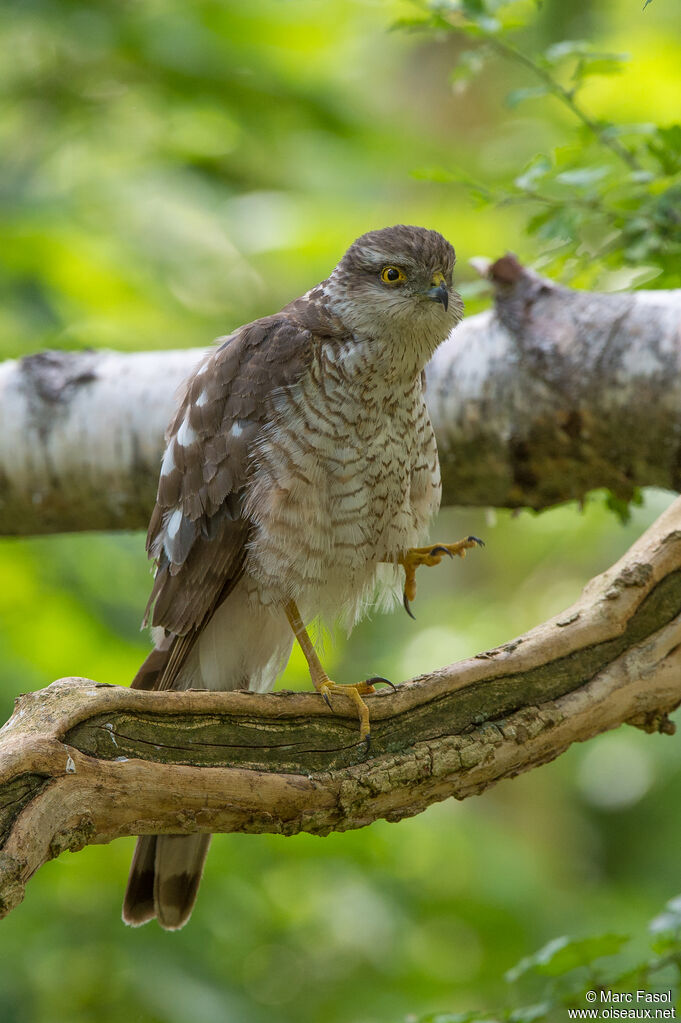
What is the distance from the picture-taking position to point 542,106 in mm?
7184

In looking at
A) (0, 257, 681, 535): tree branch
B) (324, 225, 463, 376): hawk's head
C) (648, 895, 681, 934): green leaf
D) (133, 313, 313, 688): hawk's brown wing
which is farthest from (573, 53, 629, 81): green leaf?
(648, 895, 681, 934): green leaf

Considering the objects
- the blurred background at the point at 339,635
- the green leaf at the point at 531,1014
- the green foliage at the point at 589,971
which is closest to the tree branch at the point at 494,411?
the blurred background at the point at 339,635

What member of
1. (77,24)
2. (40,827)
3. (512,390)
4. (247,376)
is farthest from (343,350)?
(77,24)

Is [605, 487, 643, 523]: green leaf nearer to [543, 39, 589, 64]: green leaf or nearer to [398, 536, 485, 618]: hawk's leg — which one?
[398, 536, 485, 618]: hawk's leg

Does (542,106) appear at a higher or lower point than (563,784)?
higher

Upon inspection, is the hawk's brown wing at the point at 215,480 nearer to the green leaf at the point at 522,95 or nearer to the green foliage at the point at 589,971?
the green leaf at the point at 522,95

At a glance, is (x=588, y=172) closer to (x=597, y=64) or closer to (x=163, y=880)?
(x=597, y=64)

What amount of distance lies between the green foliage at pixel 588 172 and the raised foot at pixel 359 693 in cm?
136

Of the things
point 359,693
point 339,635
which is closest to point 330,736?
point 359,693

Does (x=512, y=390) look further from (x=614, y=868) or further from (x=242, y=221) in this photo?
(x=614, y=868)

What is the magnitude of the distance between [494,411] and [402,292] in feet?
2.72

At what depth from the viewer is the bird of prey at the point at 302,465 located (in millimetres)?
2805

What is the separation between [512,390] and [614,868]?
5599 millimetres

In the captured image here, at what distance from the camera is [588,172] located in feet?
9.13
